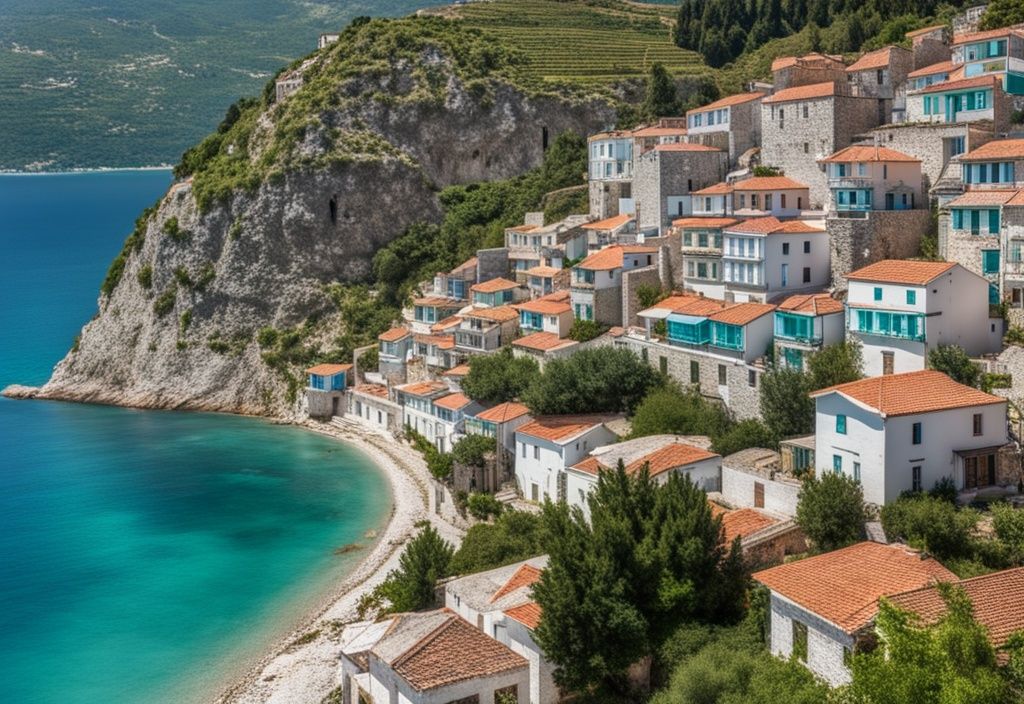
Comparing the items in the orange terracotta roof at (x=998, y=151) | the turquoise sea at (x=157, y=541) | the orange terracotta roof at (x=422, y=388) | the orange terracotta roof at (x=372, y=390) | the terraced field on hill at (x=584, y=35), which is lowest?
the turquoise sea at (x=157, y=541)

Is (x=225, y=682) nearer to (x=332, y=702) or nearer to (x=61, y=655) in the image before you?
(x=332, y=702)

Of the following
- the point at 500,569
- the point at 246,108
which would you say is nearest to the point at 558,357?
the point at 500,569

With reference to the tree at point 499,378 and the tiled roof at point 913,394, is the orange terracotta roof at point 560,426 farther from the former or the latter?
the tiled roof at point 913,394

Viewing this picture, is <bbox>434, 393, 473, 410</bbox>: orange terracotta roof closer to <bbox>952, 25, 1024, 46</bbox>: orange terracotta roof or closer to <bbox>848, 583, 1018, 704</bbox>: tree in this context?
<bbox>952, 25, 1024, 46</bbox>: orange terracotta roof

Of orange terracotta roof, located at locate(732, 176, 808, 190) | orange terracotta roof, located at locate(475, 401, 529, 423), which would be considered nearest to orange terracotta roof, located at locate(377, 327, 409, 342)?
orange terracotta roof, located at locate(475, 401, 529, 423)

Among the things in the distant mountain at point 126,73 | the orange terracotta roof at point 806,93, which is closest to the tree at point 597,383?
the orange terracotta roof at point 806,93

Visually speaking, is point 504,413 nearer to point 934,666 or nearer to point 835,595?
point 835,595

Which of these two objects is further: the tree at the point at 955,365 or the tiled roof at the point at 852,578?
the tree at the point at 955,365
